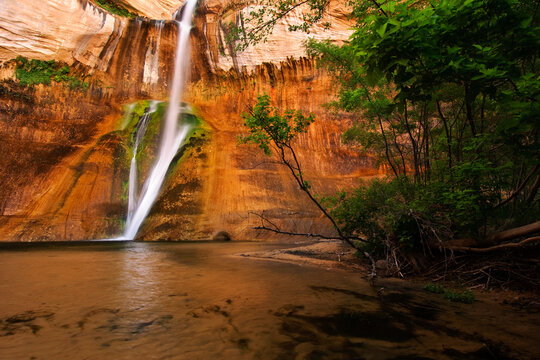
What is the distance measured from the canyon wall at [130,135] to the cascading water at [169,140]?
63 cm

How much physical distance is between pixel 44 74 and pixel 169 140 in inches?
350

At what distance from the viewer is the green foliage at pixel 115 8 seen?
24.5 m

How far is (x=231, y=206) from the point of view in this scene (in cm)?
1900

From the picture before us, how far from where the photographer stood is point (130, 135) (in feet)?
69.5

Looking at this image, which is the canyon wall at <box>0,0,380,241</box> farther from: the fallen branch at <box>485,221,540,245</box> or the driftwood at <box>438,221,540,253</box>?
the fallen branch at <box>485,221,540,245</box>

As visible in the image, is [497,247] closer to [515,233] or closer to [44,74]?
[515,233]

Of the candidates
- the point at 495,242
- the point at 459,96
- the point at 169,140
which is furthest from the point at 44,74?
the point at 495,242

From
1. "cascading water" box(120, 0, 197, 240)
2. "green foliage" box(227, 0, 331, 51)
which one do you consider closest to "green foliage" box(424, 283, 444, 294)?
"green foliage" box(227, 0, 331, 51)

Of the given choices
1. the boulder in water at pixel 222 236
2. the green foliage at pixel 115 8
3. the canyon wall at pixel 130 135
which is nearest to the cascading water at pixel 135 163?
the canyon wall at pixel 130 135

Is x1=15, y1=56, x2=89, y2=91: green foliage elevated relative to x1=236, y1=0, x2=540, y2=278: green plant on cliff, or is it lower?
elevated

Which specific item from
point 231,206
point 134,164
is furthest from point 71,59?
point 231,206

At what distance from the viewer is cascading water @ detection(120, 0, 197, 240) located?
1778 centimetres

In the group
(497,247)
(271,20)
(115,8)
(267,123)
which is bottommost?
(497,247)

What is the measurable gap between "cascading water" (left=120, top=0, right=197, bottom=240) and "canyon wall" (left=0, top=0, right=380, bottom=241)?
63 centimetres
